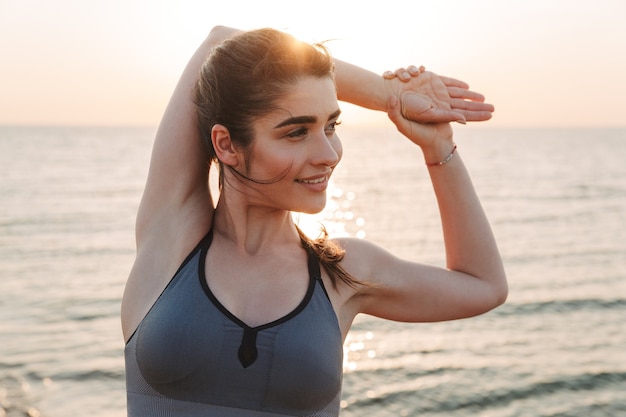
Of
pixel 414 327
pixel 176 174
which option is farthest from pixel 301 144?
pixel 414 327

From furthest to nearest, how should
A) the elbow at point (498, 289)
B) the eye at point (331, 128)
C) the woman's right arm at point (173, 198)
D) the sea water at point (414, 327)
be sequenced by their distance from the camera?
1. the sea water at point (414, 327)
2. the elbow at point (498, 289)
3. the woman's right arm at point (173, 198)
4. the eye at point (331, 128)

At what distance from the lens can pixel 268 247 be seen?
107 inches

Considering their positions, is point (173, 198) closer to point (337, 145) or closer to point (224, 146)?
point (224, 146)

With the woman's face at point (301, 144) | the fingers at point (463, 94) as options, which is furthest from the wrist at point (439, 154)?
the woman's face at point (301, 144)

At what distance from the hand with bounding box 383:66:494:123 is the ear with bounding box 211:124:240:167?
745 mm

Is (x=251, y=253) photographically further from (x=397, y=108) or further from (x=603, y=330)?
(x=603, y=330)

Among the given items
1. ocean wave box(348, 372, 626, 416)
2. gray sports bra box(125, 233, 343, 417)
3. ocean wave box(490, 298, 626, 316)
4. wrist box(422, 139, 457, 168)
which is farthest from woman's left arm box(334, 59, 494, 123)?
ocean wave box(490, 298, 626, 316)

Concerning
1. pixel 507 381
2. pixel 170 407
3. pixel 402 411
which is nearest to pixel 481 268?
pixel 170 407

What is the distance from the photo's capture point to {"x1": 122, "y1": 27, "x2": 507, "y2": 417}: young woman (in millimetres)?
2426

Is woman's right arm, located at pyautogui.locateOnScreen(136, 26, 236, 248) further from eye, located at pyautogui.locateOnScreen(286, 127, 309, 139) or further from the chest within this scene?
eye, located at pyautogui.locateOnScreen(286, 127, 309, 139)

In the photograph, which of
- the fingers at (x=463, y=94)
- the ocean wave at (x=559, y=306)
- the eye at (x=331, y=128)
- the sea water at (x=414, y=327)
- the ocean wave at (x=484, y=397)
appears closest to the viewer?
the eye at (x=331, y=128)

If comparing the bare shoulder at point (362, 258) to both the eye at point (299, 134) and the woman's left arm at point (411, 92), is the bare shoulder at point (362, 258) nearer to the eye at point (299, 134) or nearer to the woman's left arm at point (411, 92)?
the eye at point (299, 134)

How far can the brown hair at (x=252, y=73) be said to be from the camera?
7.97 feet

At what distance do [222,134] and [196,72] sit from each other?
1.24 ft
